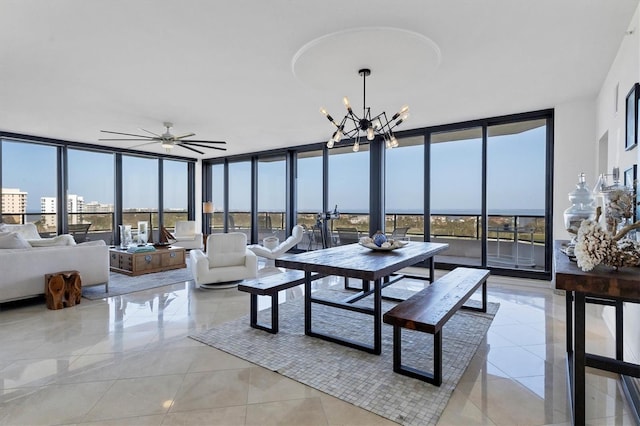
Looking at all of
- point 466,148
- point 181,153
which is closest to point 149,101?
point 181,153

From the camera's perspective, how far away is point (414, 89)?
4.11 metres

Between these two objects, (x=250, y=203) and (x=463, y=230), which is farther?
(x=250, y=203)

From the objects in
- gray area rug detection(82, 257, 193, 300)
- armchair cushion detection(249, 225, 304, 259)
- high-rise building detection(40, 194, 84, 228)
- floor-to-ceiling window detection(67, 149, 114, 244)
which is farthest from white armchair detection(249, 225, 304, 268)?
high-rise building detection(40, 194, 84, 228)

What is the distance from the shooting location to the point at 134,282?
16.5 ft

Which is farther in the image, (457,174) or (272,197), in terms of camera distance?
(272,197)

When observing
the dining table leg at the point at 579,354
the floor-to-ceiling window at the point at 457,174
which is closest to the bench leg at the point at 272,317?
the dining table leg at the point at 579,354

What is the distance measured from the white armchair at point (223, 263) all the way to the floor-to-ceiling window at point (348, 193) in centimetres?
291

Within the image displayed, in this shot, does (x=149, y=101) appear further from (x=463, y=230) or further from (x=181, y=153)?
(x=463, y=230)

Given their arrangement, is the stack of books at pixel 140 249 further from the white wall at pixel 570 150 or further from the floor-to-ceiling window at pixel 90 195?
the white wall at pixel 570 150

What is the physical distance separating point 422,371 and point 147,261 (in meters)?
5.02

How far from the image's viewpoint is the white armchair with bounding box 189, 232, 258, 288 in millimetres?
4520

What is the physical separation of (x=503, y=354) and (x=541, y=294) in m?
2.32

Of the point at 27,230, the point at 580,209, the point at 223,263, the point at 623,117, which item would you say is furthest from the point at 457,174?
the point at 27,230

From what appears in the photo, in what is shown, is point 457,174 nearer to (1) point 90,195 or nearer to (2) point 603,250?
(2) point 603,250
